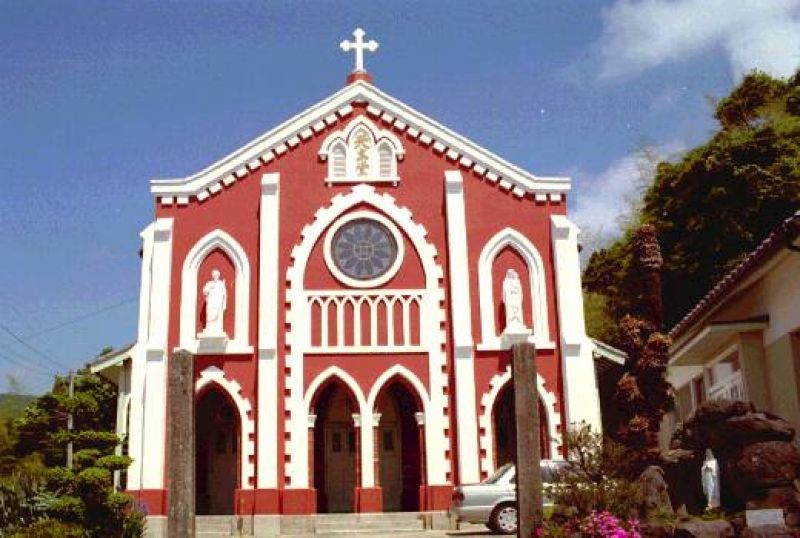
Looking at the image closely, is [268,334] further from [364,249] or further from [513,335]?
[513,335]

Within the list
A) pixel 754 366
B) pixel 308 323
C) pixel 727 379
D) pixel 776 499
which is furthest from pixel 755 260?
pixel 308 323

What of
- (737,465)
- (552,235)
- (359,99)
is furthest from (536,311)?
(737,465)

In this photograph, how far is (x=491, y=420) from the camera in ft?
80.3

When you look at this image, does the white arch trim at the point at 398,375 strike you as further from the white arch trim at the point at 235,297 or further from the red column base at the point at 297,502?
the white arch trim at the point at 235,297

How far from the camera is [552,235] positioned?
26.1 m

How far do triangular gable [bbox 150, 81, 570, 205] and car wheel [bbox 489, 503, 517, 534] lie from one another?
31.8ft

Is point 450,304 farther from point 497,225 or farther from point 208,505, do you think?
point 208,505

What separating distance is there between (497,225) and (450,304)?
2678 mm

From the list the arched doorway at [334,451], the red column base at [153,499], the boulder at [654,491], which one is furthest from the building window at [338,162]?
the boulder at [654,491]

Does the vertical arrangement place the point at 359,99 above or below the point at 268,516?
above

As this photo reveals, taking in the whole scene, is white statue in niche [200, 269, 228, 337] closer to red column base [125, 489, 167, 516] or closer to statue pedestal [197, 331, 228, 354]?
statue pedestal [197, 331, 228, 354]

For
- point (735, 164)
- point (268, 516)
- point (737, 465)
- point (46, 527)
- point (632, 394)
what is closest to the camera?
point (737, 465)

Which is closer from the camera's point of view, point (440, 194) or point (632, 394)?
point (632, 394)

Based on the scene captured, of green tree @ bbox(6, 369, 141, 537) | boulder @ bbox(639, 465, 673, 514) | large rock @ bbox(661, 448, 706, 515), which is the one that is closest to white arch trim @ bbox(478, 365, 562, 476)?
large rock @ bbox(661, 448, 706, 515)
